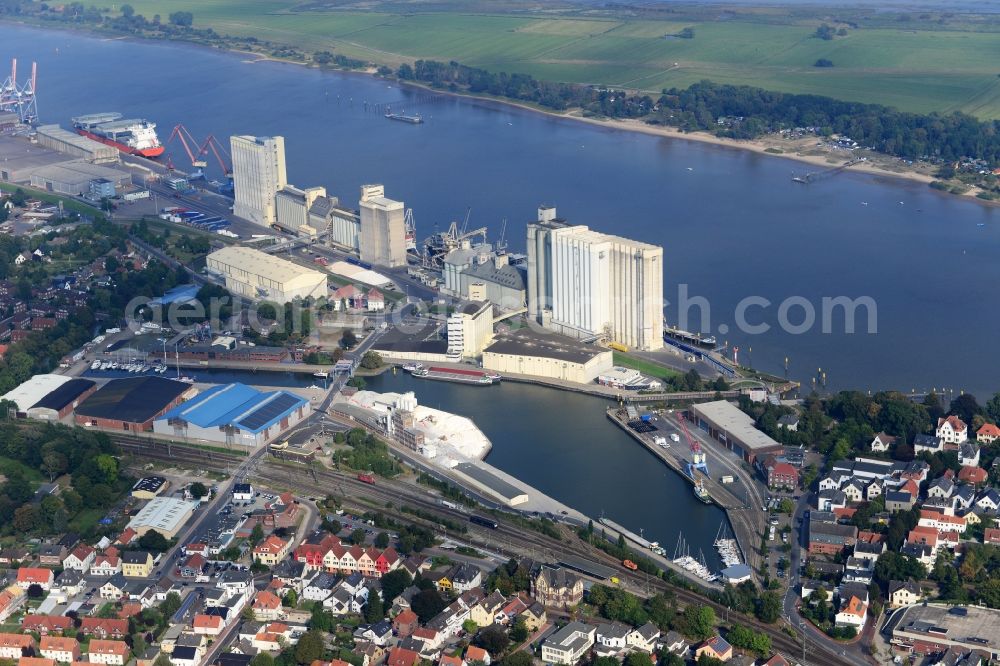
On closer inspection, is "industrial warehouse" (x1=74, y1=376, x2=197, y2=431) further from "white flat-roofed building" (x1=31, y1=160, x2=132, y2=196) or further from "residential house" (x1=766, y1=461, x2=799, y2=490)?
"white flat-roofed building" (x1=31, y1=160, x2=132, y2=196)

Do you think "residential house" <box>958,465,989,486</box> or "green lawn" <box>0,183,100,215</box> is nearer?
"residential house" <box>958,465,989,486</box>

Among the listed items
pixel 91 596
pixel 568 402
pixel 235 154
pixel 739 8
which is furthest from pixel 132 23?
pixel 91 596

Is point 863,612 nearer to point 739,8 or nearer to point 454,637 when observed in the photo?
point 454,637

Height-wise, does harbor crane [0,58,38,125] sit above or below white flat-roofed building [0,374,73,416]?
above

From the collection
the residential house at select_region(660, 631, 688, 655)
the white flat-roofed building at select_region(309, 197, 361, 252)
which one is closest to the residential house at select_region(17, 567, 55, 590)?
the residential house at select_region(660, 631, 688, 655)

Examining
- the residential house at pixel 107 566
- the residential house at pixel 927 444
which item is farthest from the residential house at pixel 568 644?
the residential house at pixel 927 444

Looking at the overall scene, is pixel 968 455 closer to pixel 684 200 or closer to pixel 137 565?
pixel 137 565

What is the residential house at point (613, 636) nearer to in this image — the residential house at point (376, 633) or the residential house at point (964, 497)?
the residential house at point (376, 633)
